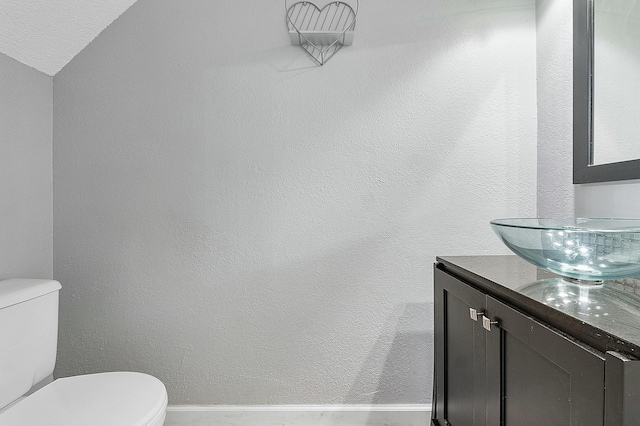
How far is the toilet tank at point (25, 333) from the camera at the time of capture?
129cm

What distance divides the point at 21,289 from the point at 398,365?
147 centimetres

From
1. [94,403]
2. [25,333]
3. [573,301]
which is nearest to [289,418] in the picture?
[94,403]

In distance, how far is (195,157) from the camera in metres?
1.79

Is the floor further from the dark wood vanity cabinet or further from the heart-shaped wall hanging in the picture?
the heart-shaped wall hanging

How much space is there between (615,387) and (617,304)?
0.79ft

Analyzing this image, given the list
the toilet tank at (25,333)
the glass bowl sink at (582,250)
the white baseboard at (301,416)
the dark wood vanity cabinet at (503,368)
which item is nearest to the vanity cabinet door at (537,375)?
the dark wood vanity cabinet at (503,368)

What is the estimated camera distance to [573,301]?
0.77 m

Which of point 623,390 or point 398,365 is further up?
point 623,390

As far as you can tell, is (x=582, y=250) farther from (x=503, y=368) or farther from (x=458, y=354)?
(x=458, y=354)

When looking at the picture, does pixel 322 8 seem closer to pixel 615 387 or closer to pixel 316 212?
pixel 316 212

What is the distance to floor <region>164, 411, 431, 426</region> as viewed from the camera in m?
1.79

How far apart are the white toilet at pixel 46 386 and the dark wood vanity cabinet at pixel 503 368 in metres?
0.89

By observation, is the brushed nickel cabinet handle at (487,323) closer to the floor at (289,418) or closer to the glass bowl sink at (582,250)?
the glass bowl sink at (582,250)

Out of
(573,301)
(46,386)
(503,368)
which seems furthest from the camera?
(46,386)
